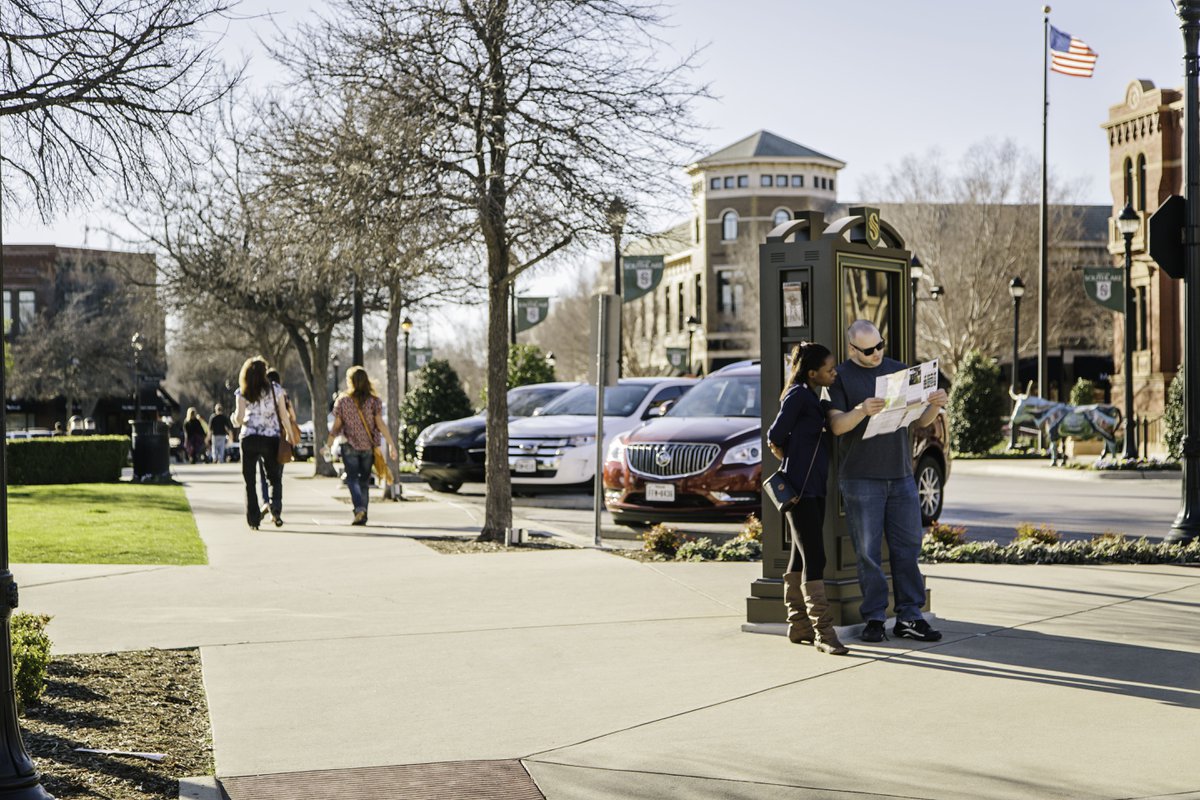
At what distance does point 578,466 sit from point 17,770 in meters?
14.2

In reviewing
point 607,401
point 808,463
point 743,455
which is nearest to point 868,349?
point 808,463

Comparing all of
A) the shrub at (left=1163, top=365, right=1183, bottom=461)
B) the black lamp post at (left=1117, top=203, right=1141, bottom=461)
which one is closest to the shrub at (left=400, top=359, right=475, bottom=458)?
the black lamp post at (left=1117, top=203, right=1141, bottom=461)

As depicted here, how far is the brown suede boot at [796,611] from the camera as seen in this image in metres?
7.67

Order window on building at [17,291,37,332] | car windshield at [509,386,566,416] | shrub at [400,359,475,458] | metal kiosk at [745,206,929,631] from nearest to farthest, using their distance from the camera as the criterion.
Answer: metal kiosk at [745,206,929,631]
car windshield at [509,386,566,416]
shrub at [400,359,475,458]
window on building at [17,291,37,332]

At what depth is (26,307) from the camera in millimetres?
66250

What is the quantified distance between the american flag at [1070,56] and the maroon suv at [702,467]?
76.8 ft

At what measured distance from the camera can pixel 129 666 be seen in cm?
721

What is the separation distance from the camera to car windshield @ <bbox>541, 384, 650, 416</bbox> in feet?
63.3

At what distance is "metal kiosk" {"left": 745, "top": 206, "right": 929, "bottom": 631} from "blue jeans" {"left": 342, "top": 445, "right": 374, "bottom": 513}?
825cm

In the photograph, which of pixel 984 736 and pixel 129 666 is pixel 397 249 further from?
pixel 984 736

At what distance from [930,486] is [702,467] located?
2.94m

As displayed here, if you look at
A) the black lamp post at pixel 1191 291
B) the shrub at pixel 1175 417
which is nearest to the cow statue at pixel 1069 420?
the shrub at pixel 1175 417

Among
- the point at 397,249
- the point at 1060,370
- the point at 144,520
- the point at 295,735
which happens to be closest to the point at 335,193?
the point at 397,249

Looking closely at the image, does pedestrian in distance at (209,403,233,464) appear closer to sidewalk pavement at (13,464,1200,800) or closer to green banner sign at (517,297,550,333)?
green banner sign at (517,297,550,333)
